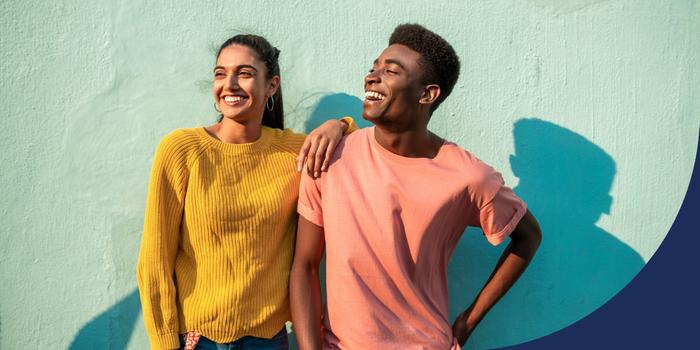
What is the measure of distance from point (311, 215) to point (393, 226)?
29cm

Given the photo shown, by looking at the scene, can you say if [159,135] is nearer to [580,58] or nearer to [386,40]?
[386,40]

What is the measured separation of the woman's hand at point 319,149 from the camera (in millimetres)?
2367

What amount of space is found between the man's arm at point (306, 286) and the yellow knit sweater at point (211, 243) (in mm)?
59

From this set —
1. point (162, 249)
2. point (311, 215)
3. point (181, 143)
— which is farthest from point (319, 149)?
point (162, 249)

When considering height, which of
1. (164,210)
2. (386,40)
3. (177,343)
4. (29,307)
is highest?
(386,40)

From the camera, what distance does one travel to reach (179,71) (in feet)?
9.04

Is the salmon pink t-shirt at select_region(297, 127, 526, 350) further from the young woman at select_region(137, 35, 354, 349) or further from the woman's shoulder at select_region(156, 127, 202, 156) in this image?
the woman's shoulder at select_region(156, 127, 202, 156)

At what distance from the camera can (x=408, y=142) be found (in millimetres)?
2354

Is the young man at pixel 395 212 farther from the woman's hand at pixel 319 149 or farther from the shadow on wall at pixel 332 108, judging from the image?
the shadow on wall at pixel 332 108

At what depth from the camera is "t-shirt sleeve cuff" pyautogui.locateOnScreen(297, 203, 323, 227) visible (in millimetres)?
2389

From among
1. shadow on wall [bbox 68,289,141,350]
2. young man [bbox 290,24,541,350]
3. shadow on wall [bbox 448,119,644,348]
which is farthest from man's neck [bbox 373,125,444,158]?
shadow on wall [bbox 68,289,141,350]

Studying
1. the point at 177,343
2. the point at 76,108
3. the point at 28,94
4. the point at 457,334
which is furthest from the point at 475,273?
the point at 28,94

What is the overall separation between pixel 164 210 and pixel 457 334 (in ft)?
3.62

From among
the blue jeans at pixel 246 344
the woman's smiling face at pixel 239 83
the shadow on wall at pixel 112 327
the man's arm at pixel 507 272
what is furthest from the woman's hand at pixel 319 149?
the shadow on wall at pixel 112 327
